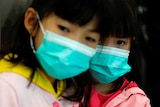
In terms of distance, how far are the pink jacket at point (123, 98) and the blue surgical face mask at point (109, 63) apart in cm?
10

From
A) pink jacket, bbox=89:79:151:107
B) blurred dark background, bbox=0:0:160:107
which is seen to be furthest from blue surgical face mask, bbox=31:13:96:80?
blurred dark background, bbox=0:0:160:107

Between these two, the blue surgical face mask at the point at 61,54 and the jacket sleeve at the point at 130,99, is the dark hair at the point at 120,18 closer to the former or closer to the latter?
the blue surgical face mask at the point at 61,54

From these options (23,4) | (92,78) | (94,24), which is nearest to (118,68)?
(92,78)

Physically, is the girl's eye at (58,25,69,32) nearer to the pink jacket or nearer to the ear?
the ear

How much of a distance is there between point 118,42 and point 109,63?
78 millimetres

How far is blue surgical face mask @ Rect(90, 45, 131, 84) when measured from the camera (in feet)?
3.89

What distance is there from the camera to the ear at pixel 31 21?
3.51 feet

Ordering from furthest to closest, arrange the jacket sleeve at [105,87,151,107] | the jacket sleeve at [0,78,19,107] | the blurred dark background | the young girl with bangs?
the blurred dark background < the jacket sleeve at [105,87,151,107] < the young girl with bangs < the jacket sleeve at [0,78,19,107]

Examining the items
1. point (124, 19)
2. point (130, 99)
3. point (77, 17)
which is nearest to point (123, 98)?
point (130, 99)

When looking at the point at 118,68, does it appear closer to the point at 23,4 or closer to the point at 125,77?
the point at 125,77

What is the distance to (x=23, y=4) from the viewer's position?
4.35 feet

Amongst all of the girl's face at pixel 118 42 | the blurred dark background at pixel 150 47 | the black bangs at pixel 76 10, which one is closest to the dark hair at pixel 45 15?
the black bangs at pixel 76 10

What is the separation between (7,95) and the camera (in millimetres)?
1008

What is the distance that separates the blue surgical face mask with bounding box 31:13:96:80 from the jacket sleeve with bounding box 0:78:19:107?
0.13m
